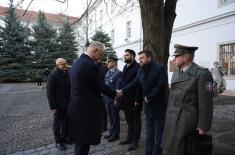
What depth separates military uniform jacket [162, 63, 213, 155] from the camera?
339 centimetres

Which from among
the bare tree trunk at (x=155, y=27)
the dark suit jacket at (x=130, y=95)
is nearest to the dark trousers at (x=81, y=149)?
the dark suit jacket at (x=130, y=95)

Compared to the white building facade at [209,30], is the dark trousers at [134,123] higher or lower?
lower

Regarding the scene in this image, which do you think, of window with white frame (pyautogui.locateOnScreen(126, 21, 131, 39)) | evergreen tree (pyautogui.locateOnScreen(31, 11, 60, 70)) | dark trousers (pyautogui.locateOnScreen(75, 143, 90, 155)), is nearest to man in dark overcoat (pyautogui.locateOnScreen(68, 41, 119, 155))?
dark trousers (pyautogui.locateOnScreen(75, 143, 90, 155))

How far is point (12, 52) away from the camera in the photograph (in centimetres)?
3584

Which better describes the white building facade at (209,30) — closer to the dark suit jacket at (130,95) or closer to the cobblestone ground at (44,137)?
the cobblestone ground at (44,137)

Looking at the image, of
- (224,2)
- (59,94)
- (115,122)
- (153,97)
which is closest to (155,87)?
(153,97)

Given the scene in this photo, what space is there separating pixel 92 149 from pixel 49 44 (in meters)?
33.6

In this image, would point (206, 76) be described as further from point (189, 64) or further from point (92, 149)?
point (92, 149)

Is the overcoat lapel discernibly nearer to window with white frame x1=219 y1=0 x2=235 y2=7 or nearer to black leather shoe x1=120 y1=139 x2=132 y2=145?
black leather shoe x1=120 y1=139 x2=132 y2=145

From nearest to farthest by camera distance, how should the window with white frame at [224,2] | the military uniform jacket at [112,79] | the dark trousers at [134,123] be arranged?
the dark trousers at [134,123] < the military uniform jacket at [112,79] < the window with white frame at [224,2]

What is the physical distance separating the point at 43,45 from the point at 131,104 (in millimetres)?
33640

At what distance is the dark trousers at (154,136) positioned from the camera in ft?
16.1

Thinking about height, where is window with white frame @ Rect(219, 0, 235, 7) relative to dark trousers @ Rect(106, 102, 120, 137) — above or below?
above

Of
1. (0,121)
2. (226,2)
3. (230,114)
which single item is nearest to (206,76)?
(230,114)
